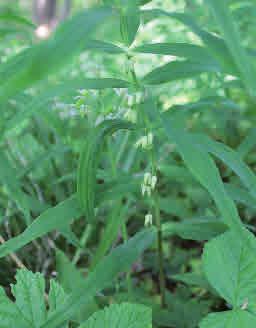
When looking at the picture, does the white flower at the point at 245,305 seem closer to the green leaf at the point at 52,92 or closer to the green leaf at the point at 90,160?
the green leaf at the point at 90,160

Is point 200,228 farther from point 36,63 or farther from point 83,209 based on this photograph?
point 36,63

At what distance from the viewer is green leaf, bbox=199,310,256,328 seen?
0.87m

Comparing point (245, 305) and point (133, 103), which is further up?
point (133, 103)

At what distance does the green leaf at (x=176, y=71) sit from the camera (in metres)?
0.84

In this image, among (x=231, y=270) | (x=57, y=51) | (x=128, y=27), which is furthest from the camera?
(x=231, y=270)

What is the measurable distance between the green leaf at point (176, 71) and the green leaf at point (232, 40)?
0.23m

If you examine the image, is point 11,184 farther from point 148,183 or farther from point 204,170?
point 204,170

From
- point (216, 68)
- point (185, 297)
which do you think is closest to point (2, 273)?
point (185, 297)

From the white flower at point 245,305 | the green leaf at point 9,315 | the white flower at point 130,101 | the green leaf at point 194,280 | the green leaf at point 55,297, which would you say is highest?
the white flower at point 130,101

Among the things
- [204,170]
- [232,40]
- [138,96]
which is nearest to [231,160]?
[204,170]

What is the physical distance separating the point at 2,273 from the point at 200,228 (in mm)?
631

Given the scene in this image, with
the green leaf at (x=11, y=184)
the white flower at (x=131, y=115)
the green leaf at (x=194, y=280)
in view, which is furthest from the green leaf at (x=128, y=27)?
the green leaf at (x=194, y=280)

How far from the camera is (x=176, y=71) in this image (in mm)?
871

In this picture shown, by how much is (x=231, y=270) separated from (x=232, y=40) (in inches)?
20.8
